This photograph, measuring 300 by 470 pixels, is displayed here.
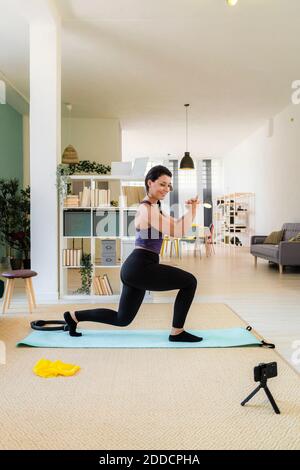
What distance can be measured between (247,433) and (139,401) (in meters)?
0.57

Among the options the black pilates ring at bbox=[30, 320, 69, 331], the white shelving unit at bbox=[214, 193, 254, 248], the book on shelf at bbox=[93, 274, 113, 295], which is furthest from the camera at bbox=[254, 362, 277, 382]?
the white shelving unit at bbox=[214, 193, 254, 248]

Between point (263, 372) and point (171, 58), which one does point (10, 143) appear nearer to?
point (171, 58)

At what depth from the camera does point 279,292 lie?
539 centimetres

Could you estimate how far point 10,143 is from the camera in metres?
8.59

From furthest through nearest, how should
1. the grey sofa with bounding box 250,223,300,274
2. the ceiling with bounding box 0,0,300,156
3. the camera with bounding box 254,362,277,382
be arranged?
the grey sofa with bounding box 250,223,300,274 < the ceiling with bounding box 0,0,300,156 < the camera with bounding box 254,362,277,382

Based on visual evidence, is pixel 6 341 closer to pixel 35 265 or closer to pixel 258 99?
pixel 35 265

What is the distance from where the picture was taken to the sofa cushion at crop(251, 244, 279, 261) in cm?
766

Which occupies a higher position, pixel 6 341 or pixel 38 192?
pixel 38 192

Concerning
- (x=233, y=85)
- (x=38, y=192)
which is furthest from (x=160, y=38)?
(x=38, y=192)

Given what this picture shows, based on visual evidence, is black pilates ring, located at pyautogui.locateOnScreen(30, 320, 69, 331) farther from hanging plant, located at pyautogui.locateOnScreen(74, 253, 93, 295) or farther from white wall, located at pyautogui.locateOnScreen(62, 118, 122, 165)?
white wall, located at pyautogui.locateOnScreen(62, 118, 122, 165)

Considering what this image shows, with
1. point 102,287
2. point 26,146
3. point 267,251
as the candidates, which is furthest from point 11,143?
point 267,251

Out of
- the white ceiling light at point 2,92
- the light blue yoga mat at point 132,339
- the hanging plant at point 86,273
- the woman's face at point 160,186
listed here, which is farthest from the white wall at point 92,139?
the woman's face at point 160,186

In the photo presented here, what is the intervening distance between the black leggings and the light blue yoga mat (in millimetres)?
227

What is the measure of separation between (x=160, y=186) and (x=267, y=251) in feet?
19.0
